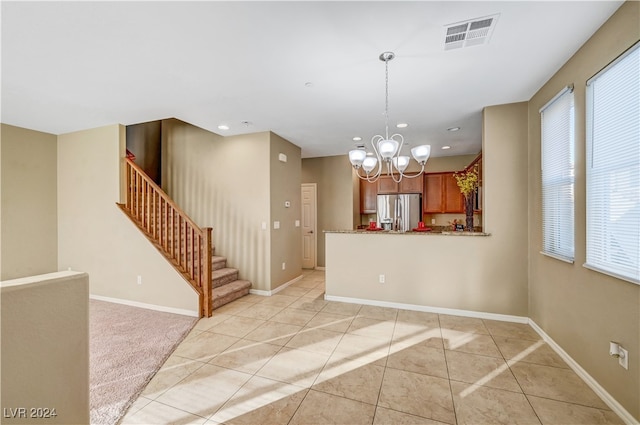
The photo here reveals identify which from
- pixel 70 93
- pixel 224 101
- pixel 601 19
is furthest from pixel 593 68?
pixel 70 93

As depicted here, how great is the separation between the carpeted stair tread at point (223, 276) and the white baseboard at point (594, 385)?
4.28m

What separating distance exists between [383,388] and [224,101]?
3.43 meters

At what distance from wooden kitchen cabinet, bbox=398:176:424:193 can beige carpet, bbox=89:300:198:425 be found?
17.0ft

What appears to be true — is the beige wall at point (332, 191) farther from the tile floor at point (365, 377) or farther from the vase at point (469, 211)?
the tile floor at point (365, 377)


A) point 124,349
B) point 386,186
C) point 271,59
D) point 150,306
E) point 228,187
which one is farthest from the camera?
point 386,186

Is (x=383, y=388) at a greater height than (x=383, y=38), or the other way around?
(x=383, y=38)

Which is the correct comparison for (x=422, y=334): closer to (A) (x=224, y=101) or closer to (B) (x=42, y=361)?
(B) (x=42, y=361)

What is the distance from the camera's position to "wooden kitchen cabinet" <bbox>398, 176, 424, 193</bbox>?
6.35 metres

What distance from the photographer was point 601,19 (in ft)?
6.13

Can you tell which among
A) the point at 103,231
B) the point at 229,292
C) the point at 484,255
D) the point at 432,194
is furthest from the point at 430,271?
the point at 103,231

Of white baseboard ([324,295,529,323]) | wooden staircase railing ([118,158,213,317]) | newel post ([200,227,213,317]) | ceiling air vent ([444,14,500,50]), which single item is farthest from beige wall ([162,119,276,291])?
ceiling air vent ([444,14,500,50])

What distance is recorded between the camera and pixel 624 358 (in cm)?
174

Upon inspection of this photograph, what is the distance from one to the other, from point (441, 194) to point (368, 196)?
175cm

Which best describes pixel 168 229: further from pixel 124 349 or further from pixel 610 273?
pixel 610 273
